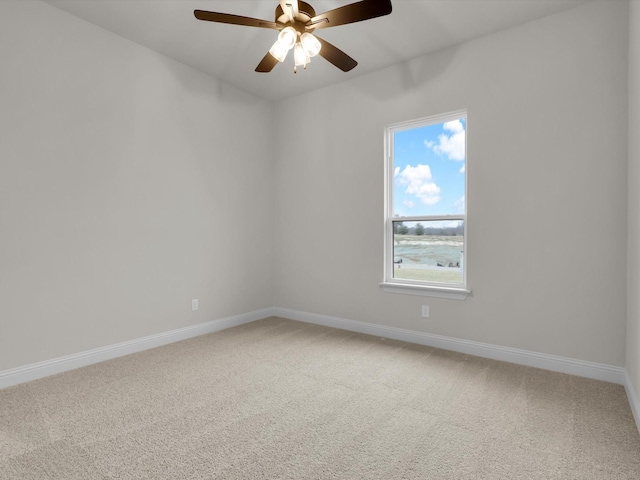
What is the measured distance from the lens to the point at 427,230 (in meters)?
3.69

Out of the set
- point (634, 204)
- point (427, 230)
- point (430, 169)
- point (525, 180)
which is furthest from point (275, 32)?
point (634, 204)

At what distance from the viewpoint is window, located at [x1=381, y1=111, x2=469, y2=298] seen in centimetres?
348

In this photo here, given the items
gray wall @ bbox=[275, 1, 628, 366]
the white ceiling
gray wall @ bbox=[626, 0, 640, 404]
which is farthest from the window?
gray wall @ bbox=[626, 0, 640, 404]

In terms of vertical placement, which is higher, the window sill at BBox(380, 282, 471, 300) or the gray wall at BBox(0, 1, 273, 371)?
the gray wall at BBox(0, 1, 273, 371)

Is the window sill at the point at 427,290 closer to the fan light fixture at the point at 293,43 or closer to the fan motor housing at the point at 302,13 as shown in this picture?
the fan light fixture at the point at 293,43

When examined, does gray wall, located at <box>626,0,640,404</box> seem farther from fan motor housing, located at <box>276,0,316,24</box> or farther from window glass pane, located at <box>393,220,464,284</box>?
fan motor housing, located at <box>276,0,316,24</box>

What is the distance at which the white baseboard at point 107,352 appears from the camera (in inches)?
106

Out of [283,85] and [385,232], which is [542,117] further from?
[283,85]

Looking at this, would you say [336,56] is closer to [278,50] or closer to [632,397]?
[278,50]

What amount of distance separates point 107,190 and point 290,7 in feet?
7.35

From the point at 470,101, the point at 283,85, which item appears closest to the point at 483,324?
the point at 470,101

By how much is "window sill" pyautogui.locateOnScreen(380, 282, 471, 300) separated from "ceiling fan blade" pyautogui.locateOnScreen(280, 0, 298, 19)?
2629mm

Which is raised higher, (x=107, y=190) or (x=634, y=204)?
(x=107, y=190)

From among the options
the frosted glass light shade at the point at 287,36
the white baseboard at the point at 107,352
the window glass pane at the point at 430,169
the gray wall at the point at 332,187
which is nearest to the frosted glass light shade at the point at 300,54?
the frosted glass light shade at the point at 287,36
